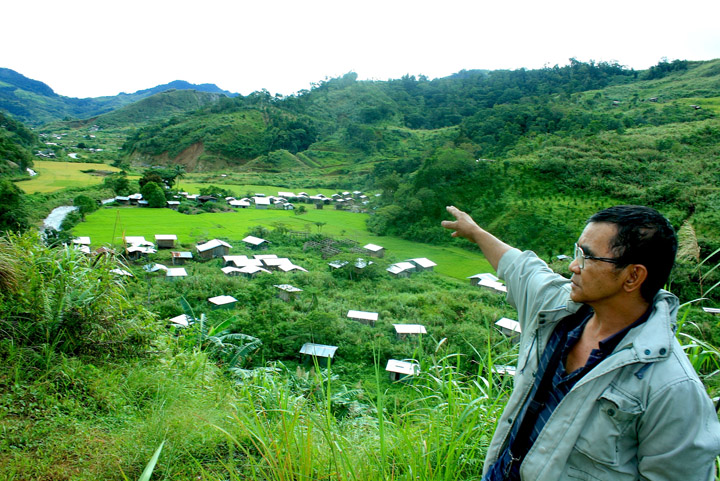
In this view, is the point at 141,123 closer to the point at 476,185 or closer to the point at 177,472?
the point at 476,185

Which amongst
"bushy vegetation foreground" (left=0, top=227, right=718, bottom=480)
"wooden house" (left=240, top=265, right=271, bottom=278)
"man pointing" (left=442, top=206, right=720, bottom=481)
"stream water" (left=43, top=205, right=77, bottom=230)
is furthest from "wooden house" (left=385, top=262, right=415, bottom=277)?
"man pointing" (left=442, top=206, right=720, bottom=481)

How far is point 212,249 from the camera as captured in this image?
1733cm

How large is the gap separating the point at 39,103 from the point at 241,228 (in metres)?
124

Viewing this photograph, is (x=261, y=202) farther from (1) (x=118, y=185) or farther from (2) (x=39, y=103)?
(2) (x=39, y=103)

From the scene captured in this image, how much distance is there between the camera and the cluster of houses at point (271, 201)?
2625 centimetres

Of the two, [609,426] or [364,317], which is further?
[364,317]

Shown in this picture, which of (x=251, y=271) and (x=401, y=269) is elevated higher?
(x=251, y=271)

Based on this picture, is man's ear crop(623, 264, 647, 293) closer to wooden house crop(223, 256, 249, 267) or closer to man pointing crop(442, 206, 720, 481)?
man pointing crop(442, 206, 720, 481)

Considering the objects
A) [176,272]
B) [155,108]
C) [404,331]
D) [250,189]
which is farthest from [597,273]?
[155,108]

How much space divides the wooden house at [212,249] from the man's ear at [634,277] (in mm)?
17330

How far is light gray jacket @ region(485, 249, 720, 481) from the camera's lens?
1004 millimetres

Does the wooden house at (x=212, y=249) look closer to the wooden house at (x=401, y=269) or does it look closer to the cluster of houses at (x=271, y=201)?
the wooden house at (x=401, y=269)

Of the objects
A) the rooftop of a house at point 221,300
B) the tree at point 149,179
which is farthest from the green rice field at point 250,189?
the rooftop of a house at point 221,300

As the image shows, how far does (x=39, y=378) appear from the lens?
288 centimetres
